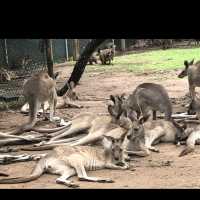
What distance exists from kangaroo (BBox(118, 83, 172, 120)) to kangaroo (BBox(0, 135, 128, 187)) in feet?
4.82

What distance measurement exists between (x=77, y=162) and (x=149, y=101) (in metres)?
2.27

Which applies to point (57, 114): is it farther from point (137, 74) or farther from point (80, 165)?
point (137, 74)

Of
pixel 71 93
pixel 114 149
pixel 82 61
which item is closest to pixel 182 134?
pixel 114 149

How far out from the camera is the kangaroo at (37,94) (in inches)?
239

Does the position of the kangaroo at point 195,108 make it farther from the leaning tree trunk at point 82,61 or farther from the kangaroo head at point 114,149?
the leaning tree trunk at point 82,61

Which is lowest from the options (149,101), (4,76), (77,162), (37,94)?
(77,162)

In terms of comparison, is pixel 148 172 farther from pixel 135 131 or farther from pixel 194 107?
pixel 194 107

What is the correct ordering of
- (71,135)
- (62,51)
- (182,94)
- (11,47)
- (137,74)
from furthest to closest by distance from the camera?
(62,51), (11,47), (137,74), (182,94), (71,135)

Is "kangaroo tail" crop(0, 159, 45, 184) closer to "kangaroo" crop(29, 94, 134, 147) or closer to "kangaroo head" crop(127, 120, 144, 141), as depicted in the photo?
"kangaroo" crop(29, 94, 134, 147)

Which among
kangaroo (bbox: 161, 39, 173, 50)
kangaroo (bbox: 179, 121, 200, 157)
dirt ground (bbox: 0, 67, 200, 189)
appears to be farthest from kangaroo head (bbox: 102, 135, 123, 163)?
kangaroo (bbox: 161, 39, 173, 50)

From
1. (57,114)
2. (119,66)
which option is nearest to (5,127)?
(57,114)

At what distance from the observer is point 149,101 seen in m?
5.96

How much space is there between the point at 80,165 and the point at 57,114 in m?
3.66
